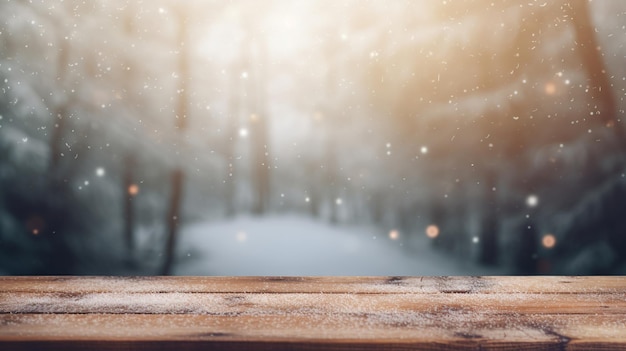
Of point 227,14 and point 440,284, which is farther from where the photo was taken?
point 227,14

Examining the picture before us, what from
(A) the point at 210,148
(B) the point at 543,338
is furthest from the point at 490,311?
(A) the point at 210,148

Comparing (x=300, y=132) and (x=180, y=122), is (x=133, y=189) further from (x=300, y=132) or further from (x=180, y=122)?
(x=300, y=132)

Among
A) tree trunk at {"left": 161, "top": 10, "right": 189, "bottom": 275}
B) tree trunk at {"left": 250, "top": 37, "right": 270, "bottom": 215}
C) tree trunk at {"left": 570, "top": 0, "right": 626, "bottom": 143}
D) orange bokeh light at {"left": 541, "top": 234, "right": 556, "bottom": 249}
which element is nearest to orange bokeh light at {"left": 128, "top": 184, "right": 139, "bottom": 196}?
tree trunk at {"left": 161, "top": 10, "right": 189, "bottom": 275}

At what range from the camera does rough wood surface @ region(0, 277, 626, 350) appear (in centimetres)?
82

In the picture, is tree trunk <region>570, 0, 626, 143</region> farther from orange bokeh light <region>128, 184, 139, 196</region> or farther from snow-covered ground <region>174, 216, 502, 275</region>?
orange bokeh light <region>128, 184, 139, 196</region>

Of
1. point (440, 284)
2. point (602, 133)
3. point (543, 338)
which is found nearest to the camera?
point (543, 338)

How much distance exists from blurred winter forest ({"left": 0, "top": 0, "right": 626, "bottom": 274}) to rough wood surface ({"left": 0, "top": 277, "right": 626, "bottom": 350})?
0.23m

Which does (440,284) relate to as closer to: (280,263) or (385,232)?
(385,232)

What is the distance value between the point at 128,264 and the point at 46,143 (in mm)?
453

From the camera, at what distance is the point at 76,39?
1539 millimetres

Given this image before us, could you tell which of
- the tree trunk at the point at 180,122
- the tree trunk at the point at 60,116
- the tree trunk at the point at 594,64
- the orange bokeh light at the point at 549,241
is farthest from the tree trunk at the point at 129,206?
the tree trunk at the point at 594,64

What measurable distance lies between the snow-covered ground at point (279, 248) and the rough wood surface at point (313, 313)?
0.19 metres

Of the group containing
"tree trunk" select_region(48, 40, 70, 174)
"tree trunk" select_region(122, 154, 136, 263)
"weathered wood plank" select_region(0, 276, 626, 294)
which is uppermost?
"tree trunk" select_region(48, 40, 70, 174)

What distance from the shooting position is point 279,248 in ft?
5.13
